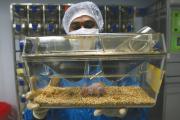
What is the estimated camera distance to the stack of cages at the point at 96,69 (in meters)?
0.79

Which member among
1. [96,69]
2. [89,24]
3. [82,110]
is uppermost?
[89,24]

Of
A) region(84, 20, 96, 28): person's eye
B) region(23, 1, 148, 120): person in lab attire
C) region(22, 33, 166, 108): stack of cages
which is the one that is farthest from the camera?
region(84, 20, 96, 28): person's eye

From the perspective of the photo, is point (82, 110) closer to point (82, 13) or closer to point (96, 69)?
point (96, 69)

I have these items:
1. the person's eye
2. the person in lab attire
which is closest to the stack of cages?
the person in lab attire

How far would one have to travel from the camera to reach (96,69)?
857 mm

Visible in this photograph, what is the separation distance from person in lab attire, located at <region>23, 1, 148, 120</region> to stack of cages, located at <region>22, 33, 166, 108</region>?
3 cm

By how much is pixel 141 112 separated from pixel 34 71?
58cm

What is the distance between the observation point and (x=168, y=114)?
2150 mm

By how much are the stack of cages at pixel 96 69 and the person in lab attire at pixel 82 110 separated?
0.03m

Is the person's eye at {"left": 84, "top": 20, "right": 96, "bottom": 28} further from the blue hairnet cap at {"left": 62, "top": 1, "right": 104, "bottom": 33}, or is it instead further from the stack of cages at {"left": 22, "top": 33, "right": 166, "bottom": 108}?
the stack of cages at {"left": 22, "top": 33, "right": 166, "bottom": 108}

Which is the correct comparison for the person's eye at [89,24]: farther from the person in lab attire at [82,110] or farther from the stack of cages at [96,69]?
the stack of cages at [96,69]

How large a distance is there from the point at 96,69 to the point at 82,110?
349 mm

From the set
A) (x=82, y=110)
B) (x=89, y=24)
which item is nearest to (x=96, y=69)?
(x=82, y=110)

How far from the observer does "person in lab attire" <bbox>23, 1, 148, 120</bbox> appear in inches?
35.4
